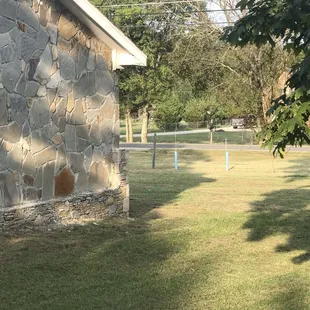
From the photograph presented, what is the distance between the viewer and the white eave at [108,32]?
30.9ft

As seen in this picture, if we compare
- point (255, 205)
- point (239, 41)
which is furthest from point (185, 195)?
point (239, 41)

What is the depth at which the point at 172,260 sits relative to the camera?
7414 millimetres

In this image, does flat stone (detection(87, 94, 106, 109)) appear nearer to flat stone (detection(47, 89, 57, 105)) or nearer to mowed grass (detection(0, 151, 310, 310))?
flat stone (detection(47, 89, 57, 105))

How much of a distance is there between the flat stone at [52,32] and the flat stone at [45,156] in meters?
1.67

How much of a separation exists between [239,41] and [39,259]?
11.8 feet

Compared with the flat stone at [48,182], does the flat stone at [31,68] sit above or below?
above

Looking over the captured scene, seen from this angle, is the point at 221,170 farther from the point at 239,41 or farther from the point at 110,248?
the point at 239,41

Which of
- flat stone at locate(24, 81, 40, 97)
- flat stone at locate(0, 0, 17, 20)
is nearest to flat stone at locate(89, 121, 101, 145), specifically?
flat stone at locate(24, 81, 40, 97)

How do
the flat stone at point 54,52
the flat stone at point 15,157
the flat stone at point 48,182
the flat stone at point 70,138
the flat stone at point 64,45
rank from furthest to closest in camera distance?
the flat stone at point 70,138
the flat stone at point 64,45
the flat stone at point 54,52
the flat stone at point 48,182
the flat stone at point 15,157

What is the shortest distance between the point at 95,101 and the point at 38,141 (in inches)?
68.1

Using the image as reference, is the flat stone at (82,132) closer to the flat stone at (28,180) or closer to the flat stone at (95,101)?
the flat stone at (95,101)

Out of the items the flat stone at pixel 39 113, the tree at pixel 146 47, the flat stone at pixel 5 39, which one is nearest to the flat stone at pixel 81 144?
the flat stone at pixel 39 113

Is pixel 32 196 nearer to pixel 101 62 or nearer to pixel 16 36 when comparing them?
pixel 16 36

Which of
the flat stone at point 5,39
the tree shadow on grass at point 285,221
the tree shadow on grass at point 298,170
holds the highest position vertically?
the flat stone at point 5,39
